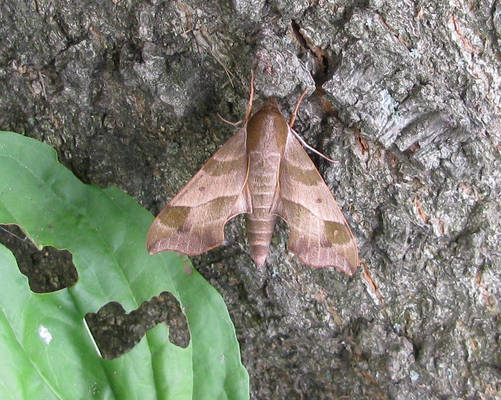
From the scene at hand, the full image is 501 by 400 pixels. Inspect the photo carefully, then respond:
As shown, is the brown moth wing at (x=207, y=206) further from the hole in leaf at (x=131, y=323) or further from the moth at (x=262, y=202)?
the hole in leaf at (x=131, y=323)

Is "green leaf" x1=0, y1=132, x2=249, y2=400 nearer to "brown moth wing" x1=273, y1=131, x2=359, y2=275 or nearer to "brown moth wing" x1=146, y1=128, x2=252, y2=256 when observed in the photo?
"brown moth wing" x1=146, y1=128, x2=252, y2=256

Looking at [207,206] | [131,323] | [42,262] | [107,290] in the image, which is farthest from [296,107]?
[42,262]

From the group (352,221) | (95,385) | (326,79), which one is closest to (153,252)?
(95,385)

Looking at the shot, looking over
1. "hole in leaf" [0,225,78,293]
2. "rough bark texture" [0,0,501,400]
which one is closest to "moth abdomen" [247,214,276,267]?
"rough bark texture" [0,0,501,400]

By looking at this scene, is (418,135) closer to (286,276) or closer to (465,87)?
(465,87)

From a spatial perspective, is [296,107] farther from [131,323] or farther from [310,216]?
[131,323]

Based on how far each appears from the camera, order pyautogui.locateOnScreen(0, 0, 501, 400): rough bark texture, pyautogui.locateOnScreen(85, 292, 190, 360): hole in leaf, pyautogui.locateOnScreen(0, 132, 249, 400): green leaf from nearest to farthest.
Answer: pyautogui.locateOnScreen(0, 0, 501, 400): rough bark texture, pyautogui.locateOnScreen(0, 132, 249, 400): green leaf, pyautogui.locateOnScreen(85, 292, 190, 360): hole in leaf
